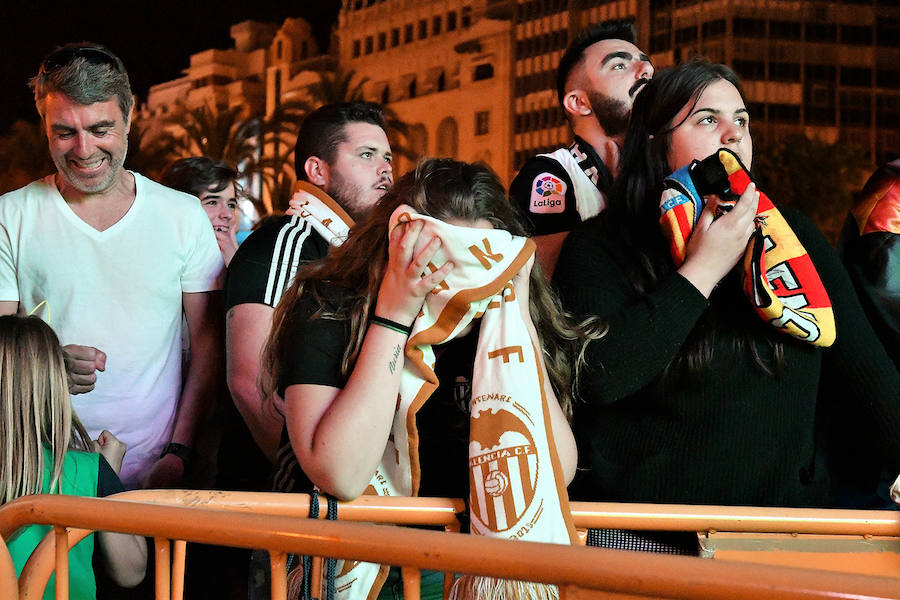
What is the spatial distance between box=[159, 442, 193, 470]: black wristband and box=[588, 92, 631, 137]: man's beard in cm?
206

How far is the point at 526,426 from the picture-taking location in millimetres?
2645

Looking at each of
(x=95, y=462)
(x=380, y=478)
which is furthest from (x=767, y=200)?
(x=95, y=462)

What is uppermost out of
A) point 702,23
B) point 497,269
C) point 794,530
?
point 702,23

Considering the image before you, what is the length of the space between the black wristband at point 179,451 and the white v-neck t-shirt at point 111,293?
0.03 metres

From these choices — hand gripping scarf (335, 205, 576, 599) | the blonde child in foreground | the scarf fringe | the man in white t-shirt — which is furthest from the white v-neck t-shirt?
the scarf fringe

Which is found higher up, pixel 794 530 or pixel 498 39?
pixel 498 39

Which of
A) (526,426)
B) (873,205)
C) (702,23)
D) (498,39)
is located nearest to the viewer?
(526,426)

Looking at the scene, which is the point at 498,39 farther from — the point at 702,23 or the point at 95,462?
the point at 95,462

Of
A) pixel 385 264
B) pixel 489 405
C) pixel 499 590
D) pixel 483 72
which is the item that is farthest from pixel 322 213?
pixel 483 72

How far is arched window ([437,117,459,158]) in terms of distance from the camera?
6438 centimetres

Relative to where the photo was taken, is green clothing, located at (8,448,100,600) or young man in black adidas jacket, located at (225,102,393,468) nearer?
green clothing, located at (8,448,100,600)

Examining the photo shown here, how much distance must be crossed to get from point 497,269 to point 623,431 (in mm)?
583

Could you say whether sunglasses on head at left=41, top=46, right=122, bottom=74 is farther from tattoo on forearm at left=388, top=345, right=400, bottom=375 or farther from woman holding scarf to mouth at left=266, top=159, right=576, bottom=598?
tattoo on forearm at left=388, top=345, right=400, bottom=375

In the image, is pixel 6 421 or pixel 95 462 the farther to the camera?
pixel 95 462
